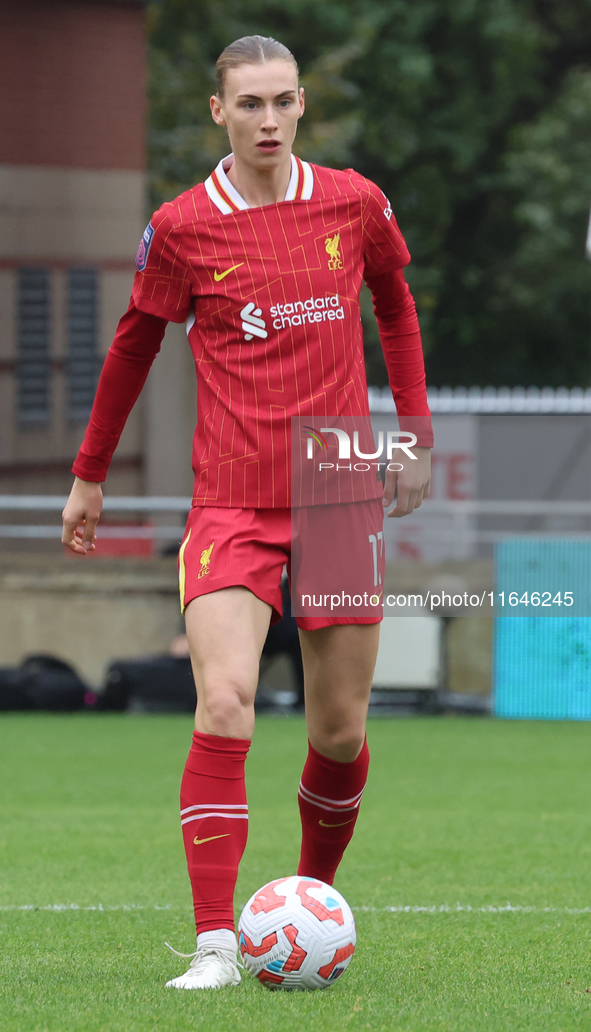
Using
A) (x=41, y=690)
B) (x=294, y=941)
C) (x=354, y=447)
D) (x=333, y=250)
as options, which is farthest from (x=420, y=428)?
(x=41, y=690)

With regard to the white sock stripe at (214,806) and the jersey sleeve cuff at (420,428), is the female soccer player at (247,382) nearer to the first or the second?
the white sock stripe at (214,806)

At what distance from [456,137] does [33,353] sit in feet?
48.3

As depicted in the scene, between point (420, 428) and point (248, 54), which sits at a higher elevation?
point (248, 54)

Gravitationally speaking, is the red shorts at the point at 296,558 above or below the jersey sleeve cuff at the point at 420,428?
below

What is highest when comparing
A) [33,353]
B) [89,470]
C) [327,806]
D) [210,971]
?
[33,353]

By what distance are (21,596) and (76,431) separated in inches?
78.9

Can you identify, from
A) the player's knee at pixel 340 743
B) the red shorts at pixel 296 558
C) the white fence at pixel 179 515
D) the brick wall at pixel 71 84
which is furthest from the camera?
the brick wall at pixel 71 84

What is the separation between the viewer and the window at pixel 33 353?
14.7m

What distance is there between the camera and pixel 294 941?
3.53 m

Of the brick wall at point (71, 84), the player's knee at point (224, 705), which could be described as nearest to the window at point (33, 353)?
the brick wall at point (71, 84)

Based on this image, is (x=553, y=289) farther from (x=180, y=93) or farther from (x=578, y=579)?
(x=578, y=579)

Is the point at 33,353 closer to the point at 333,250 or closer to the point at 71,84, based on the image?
the point at 71,84

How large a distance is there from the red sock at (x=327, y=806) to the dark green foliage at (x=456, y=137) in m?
19.5

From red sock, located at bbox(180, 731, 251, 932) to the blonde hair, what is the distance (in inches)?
64.1
